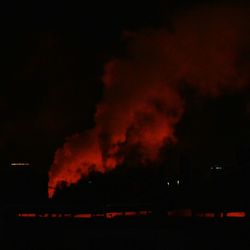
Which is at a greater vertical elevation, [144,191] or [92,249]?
[144,191]

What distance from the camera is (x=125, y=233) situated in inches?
703

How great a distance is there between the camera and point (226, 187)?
2756cm

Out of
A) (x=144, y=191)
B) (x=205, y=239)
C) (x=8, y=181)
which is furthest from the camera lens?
(x=8, y=181)

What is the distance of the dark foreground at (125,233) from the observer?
15914 millimetres

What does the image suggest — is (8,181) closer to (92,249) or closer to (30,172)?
(30,172)

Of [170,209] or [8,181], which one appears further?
[8,181]

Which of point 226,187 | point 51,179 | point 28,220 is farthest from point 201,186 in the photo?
point 28,220

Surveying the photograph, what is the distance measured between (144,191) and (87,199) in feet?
12.9

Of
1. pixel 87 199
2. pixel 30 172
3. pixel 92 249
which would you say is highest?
pixel 30 172

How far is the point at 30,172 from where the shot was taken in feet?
119

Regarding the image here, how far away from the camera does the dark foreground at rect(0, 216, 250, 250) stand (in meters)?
15.9

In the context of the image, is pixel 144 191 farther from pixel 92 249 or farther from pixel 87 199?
pixel 92 249

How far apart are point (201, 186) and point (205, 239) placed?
1290 centimetres

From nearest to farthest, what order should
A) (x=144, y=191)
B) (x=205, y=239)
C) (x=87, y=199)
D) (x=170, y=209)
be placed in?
(x=205, y=239) → (x=170, y=209) → (x=87, y=199) → (x=144, y=191)
